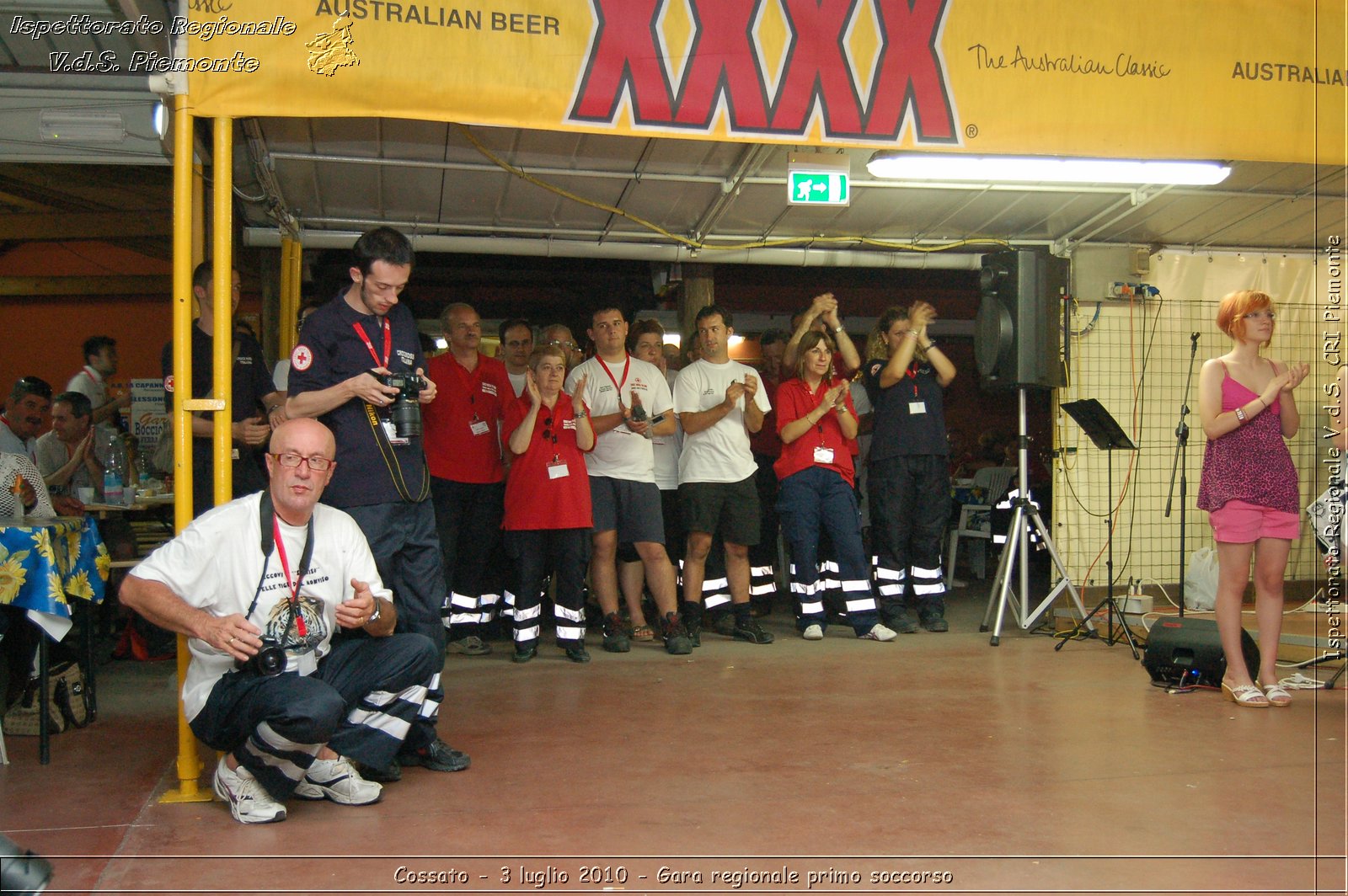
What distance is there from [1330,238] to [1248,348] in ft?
11.8

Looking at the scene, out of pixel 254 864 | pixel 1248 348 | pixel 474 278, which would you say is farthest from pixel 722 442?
pixel 474 278

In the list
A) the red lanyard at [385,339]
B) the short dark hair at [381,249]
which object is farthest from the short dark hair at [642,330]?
the short dark hair at [381,249]

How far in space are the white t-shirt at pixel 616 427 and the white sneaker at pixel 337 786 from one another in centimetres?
305

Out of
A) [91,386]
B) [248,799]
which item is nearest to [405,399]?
[248,799]

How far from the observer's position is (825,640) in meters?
6.59

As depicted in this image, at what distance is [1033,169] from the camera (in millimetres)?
5492

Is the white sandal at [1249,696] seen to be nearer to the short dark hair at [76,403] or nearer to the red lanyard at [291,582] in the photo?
the red lanyard at [291,582]

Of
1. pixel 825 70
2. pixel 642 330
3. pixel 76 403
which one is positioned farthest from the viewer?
pixel 76 403

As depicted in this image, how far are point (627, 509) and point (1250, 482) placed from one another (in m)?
3.32

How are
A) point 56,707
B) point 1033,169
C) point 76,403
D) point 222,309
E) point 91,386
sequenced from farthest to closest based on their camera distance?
point 91,386 → point 76,403 → point 1033,169 → point 56,707 → point 222,309

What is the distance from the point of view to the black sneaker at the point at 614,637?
20.3 feet

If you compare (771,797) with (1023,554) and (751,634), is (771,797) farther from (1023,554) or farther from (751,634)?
(1023,554)

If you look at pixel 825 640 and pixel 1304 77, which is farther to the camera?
pixel 825 640

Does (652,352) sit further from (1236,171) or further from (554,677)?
(1236,171)
